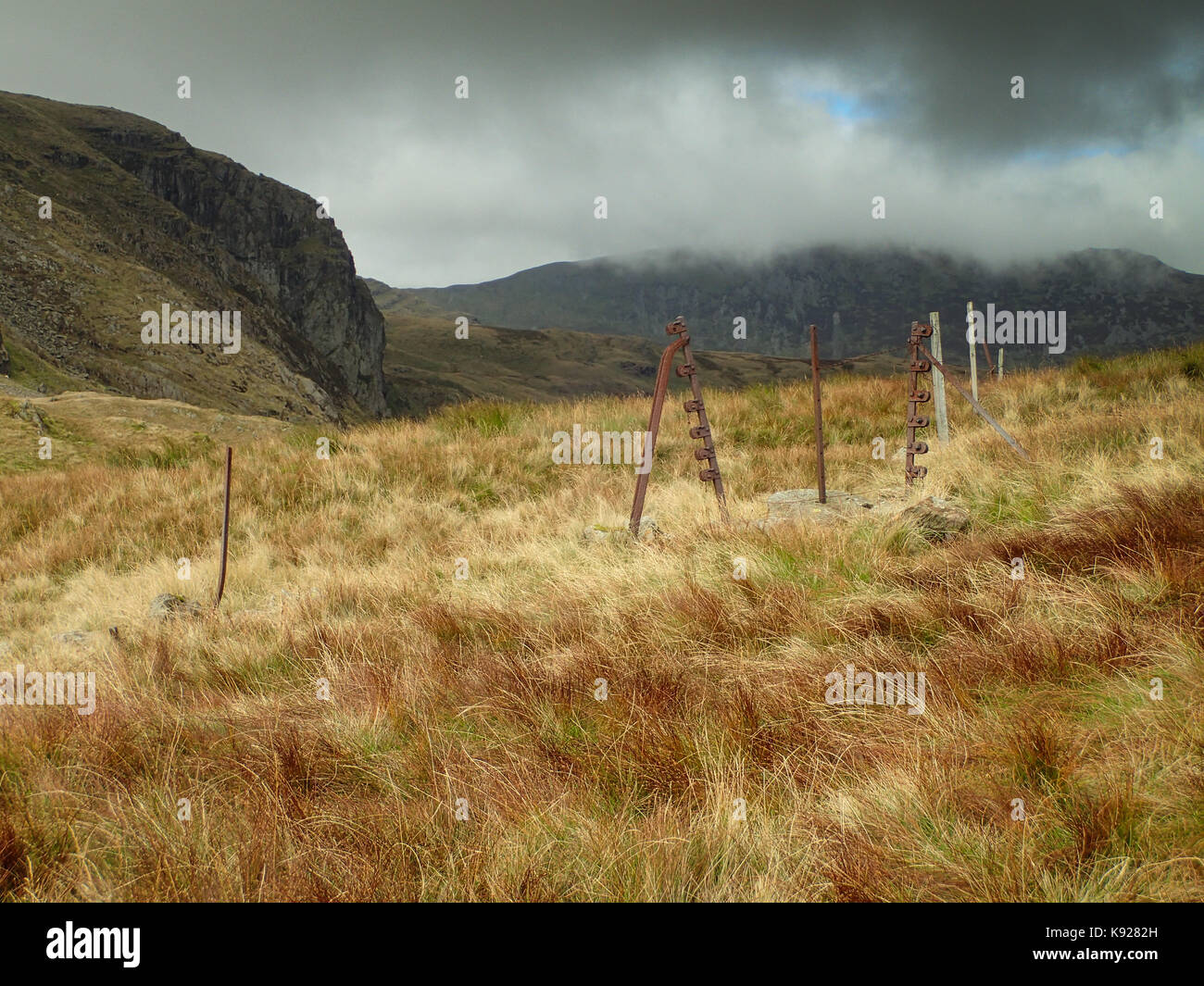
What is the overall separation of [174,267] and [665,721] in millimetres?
68252

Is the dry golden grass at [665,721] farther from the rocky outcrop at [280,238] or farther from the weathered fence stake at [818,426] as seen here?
the rocky outcrop at [280,238]

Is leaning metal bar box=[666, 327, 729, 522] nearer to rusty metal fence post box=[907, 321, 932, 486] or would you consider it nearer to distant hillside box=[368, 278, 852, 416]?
rusty metal fence post box=[907, 321, 932, 486]

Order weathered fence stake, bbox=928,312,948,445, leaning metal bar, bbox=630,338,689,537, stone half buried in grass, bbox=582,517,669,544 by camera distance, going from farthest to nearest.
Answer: weathered fence stake, bbox=928,312,948,445, leaning metal bar, bbox=630,338,689,537, stone half buried in grass, bbox=582,517,669,544

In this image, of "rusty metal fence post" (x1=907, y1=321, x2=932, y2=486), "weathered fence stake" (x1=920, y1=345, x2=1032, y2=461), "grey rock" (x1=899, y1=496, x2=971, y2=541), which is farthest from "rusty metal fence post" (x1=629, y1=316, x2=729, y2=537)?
"weathered fence stake" (x1=920, y1=345, x2=1032, y2=461)

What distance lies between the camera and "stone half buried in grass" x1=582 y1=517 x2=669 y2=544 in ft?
17.9

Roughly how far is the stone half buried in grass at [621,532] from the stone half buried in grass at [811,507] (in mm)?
835

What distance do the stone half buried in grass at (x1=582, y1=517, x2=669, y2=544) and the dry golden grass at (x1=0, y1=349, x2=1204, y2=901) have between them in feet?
0.43
